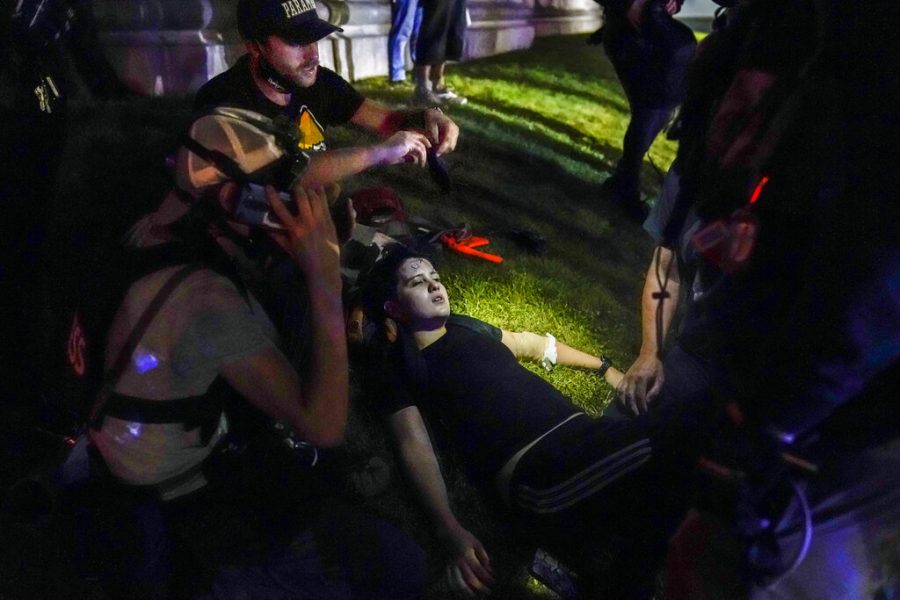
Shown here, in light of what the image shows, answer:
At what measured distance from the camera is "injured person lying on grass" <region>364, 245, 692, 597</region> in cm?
254

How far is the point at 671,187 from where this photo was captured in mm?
3080

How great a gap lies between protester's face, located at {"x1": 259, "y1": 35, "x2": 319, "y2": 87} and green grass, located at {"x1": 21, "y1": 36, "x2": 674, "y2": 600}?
0.81 m

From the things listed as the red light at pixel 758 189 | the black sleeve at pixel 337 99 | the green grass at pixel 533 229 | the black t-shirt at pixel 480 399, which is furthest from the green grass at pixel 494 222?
the red light at pixel 758 189

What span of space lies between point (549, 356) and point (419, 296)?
3.10 ft

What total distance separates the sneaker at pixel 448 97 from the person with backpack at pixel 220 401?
5.60 m

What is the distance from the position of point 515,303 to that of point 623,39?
8.80 feet

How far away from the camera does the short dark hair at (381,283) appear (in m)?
3.26

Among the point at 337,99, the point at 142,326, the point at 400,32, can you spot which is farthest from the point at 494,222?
the point at 400,32

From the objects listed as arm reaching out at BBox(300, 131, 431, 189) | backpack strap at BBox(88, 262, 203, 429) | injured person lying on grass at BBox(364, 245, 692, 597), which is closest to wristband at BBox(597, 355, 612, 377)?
injured person lying on grass at BBox(364, 245, 692, 597)

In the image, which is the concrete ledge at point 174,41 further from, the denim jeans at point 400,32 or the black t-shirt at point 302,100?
the black t-shirt at point 302,100

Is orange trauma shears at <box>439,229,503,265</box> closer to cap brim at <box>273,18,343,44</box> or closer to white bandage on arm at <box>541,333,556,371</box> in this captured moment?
white bandage on arm at <box>541,333,556,371</box>

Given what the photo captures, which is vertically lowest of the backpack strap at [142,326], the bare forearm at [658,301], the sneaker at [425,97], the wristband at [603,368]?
the sneaker at [425,97]

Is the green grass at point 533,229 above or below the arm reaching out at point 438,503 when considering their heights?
below

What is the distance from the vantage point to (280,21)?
9.97 feet
